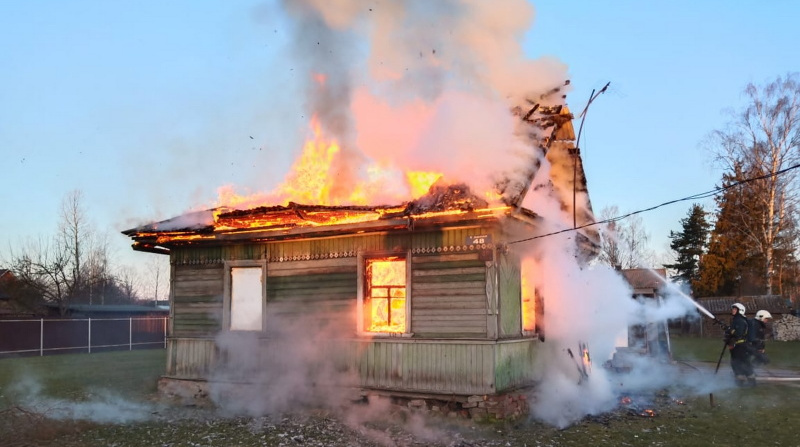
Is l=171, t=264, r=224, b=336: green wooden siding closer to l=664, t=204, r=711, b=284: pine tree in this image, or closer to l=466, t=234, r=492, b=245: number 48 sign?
l=466, t=234, r=492, b=245: number 48 sign

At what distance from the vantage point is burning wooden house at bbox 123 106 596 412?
36.1ft

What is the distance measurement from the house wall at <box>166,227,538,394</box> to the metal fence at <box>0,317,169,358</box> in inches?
561

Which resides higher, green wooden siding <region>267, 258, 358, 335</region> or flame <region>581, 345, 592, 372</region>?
green wooden siding <region>267, 258, 358, 335</region>

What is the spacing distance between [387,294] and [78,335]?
961 inches

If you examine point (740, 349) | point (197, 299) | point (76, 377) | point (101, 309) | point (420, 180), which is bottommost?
point (76, 377)

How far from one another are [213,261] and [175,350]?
221 cm

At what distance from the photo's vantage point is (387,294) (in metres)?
12.0

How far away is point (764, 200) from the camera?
30.2 m

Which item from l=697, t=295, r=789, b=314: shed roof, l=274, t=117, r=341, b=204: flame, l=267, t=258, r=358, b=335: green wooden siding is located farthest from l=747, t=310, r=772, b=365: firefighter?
l=697, t=295, r=789, b=314: shed roof

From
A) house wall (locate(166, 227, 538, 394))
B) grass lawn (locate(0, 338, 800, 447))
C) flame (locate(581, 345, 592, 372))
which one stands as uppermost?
house wall (locate(166, 227, 538, 394))

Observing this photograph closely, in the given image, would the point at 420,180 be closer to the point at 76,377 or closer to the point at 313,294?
the point at 313,294

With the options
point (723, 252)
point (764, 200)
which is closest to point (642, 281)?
point (764, 200)

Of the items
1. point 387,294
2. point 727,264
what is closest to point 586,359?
point 387,294

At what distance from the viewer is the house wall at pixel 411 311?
11.0 meters
